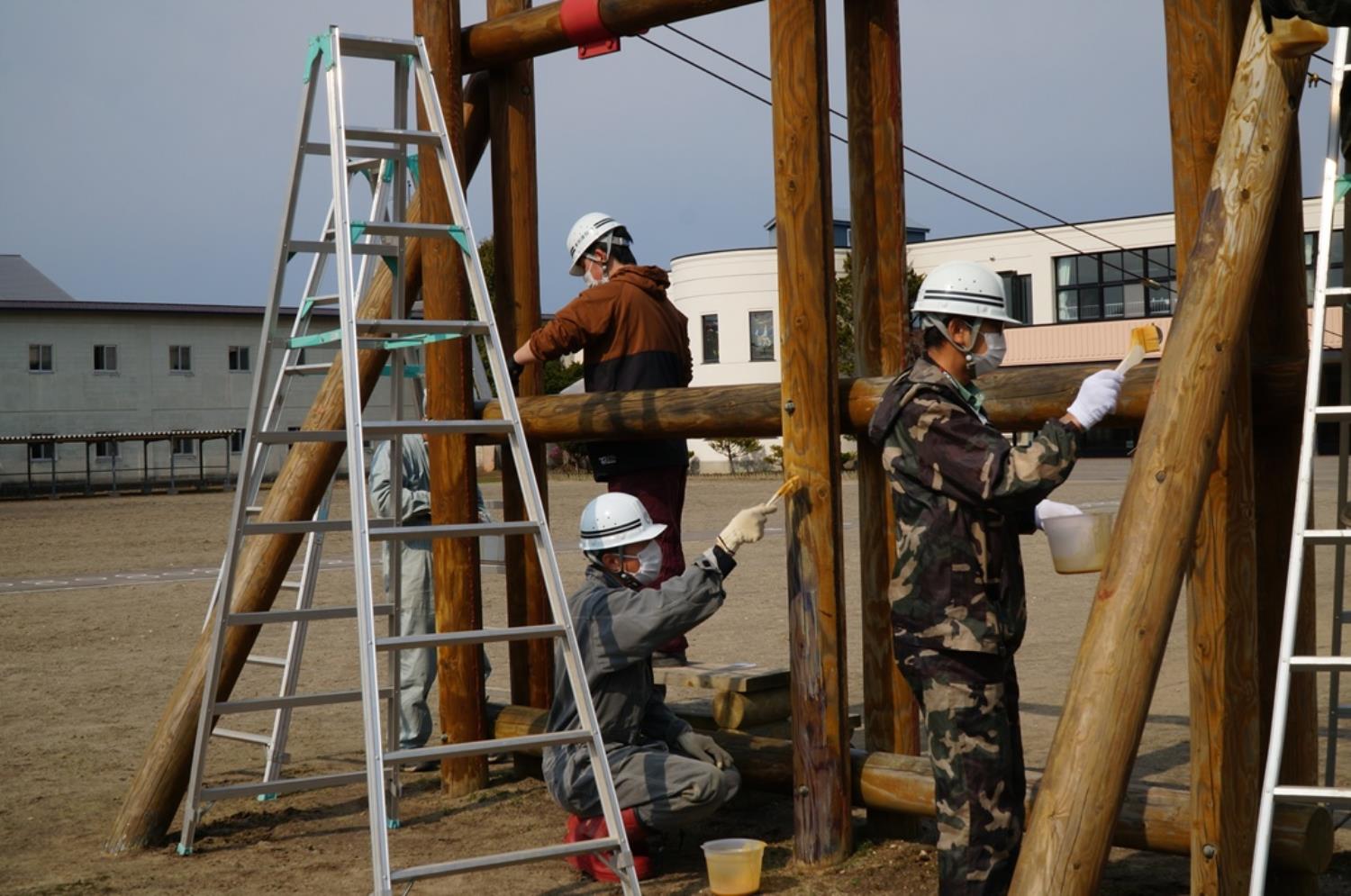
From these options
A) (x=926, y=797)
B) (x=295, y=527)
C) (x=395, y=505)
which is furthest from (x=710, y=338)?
(x=926, y=797)

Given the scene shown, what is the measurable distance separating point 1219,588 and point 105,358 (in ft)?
157

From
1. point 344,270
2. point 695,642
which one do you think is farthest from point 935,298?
point 695,642

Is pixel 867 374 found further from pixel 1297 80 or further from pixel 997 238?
pixel 997 238

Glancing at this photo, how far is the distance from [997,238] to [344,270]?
43.3m

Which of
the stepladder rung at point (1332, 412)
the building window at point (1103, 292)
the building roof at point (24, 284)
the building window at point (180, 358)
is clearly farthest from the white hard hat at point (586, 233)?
the building roof at point (24, 284)

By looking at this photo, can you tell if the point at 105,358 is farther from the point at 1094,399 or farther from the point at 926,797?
the point at 1094,399

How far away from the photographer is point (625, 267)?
7.04m

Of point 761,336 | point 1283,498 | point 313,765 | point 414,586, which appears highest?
point 761,336

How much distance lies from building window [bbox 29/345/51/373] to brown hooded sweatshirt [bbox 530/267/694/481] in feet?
144

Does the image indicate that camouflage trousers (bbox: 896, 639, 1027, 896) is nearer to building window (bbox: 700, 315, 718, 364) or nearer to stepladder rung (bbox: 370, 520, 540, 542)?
stepladder rung (bbox: 370, 520, 540, 542)

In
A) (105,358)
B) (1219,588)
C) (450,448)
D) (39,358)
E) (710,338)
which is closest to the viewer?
(1219,588)

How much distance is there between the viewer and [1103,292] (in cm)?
4519

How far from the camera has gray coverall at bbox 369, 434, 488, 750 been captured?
8.14 meters

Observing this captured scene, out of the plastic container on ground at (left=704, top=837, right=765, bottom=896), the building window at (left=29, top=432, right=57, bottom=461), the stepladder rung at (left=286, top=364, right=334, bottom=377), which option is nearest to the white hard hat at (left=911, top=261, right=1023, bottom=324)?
the plastic container on ground at (left=704, top=837, right=765, bottom=896)
